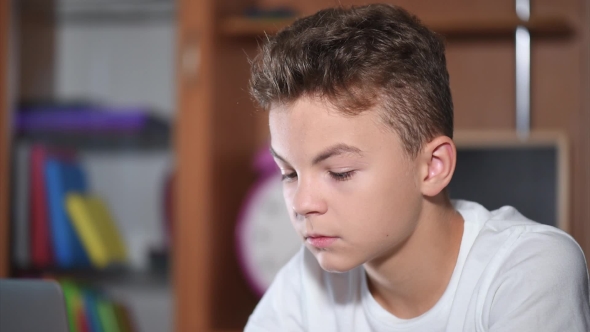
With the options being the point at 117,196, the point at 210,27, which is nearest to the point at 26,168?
the point at 117,196

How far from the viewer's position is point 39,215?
2043mm

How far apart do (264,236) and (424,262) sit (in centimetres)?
96

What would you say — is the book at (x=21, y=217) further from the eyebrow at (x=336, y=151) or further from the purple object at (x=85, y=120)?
the eyebrow at (x=336, y=151)

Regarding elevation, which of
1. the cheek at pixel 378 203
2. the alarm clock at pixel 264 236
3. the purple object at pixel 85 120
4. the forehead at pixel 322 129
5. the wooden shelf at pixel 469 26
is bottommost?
the alarm clock at pixel 264 236

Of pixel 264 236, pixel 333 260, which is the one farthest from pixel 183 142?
pixel 333 260

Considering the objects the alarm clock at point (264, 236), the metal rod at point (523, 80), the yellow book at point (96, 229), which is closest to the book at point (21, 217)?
the yellow book at point (96, 229)

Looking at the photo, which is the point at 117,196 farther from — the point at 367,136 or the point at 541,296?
the point at 541,296

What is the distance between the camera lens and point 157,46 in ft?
6.84

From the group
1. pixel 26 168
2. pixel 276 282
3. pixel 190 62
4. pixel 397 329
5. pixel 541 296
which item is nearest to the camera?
pixel 541 296

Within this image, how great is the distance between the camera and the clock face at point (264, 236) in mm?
1945

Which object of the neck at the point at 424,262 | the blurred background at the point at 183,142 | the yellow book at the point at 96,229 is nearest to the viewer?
the neck at the point at 424,262

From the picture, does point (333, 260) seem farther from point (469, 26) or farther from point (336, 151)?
point (469, 26)

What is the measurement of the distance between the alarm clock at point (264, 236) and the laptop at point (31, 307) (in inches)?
44.7

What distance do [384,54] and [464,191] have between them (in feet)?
3.66
